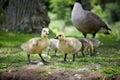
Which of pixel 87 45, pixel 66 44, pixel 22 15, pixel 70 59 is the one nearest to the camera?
pixel 66 44

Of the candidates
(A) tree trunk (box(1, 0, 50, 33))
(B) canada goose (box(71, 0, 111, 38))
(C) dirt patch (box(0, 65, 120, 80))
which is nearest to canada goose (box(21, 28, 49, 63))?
(C) dirt patch (box(0, 65, 120, 80))

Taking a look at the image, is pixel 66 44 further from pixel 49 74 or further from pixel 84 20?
pixel 84 20

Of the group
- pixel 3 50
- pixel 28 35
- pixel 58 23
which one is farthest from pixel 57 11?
pixel 3 50

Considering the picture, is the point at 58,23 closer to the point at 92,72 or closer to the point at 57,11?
the point at 57,11

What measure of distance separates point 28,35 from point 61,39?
15.9 feet

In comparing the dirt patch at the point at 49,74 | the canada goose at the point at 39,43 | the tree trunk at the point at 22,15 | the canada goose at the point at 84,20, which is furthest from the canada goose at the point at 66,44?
the tree trunk at the point at 22,15

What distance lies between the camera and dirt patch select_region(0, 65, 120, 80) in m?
7.27

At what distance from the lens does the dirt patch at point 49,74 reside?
7266 mm

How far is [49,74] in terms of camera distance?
740cm

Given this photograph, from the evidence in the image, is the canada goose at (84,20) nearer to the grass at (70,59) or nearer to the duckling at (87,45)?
the grass at (70,59)

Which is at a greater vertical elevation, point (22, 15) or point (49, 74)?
point (22, 15)

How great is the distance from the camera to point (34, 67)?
7820 millimetres

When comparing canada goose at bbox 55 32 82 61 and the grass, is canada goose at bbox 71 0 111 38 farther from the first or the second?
canada goose at bbox 55 32 82 61

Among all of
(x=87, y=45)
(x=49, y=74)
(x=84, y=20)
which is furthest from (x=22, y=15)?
(x=49, y=74)
